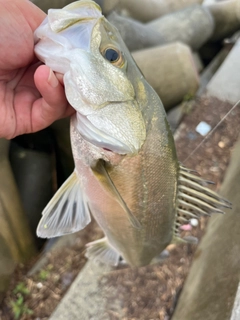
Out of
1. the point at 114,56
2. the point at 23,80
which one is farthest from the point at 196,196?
the point at 23,80

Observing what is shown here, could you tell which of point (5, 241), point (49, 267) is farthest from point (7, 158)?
point (49, 267)

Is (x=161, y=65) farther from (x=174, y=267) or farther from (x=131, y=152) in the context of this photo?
(x=131, y=152)

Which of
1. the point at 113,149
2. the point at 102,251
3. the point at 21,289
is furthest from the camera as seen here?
the point at 21,289

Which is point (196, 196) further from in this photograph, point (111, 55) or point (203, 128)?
point (203, 128)

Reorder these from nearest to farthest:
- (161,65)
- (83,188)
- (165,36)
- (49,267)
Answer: (83,188)
(49,267)
(161,65)
(165,36)

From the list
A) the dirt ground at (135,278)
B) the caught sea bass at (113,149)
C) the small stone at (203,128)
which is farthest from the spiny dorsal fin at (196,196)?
the small stone at (203,128)

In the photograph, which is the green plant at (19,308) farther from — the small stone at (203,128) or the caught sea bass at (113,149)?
the small stone at (203,128)
